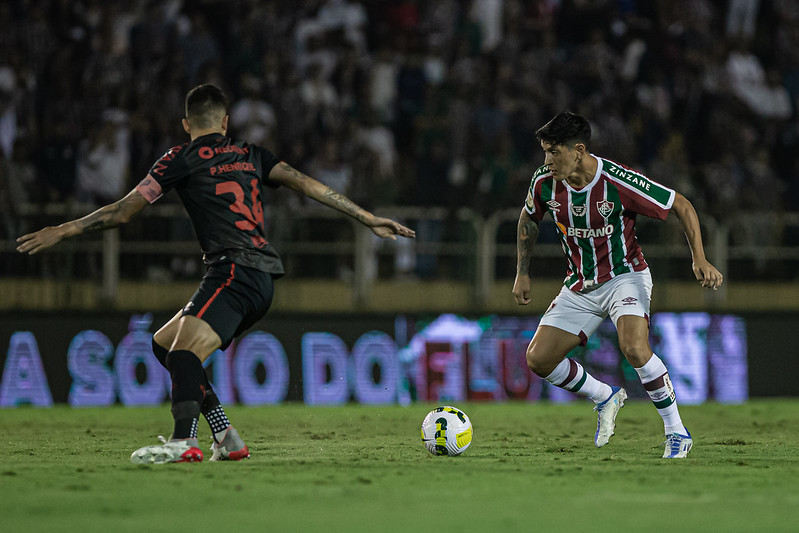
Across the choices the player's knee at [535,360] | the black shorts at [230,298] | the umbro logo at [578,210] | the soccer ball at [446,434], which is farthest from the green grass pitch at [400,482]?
the umbro logo at [578,210]

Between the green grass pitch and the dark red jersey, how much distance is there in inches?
49.5

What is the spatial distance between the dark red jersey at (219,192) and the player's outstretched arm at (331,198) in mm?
175

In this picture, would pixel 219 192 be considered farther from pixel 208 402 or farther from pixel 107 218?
pixel 208 402

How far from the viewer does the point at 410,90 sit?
1619 cm

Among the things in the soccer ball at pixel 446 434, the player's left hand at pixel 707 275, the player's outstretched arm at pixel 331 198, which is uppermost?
the player's outstretched arm at pixel 331 198

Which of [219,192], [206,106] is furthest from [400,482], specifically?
[206,106]

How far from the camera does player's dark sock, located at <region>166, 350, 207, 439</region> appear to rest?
7039mm

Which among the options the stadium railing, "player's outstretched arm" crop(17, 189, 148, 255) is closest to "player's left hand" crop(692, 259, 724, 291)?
"player's outstretched arm" crop(17, 189, 148, 255)

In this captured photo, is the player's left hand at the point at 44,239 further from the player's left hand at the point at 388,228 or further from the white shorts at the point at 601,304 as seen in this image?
the white shorts at the point at 601,304

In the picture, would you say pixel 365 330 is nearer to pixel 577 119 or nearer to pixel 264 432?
pixel 264 432

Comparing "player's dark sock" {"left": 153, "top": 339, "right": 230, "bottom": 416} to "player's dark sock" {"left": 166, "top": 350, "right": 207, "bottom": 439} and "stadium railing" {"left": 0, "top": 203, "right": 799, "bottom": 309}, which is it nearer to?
"player's dark sock" {"left": 166, "top": 350, "right": 207, "bottom": 439}

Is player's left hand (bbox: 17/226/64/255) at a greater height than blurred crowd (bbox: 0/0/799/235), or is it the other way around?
blurred crowd (bbox: 0/0/799/235)

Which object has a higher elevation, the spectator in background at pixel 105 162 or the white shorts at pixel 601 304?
the spectator in background at pixel 105 162

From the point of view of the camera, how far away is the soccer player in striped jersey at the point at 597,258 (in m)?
8.18
